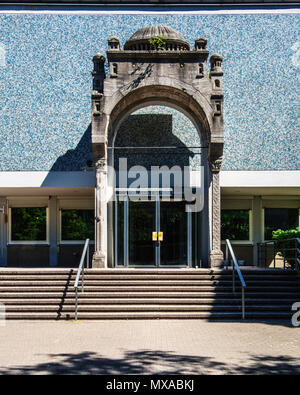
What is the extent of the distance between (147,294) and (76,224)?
8.90 meters

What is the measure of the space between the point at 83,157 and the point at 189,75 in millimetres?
5124

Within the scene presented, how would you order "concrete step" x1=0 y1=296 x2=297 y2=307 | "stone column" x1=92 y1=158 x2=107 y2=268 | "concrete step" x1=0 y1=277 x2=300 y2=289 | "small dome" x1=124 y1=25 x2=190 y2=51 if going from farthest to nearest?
"small dome" x1=124 y1=25 x2=190 y2=51 → "stone column" x1=92 y1=158 x2=107 y2=268 → "concrete step" x1=0 y1=277 x2=300 y2=289 → "concrete step" x1=0 y1=296 x2=297 y2=307

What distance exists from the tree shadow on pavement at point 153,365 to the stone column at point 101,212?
7381 mm

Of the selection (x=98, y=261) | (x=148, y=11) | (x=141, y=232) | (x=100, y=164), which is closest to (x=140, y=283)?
(x=98, y=261)

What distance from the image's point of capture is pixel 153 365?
759 centimetres

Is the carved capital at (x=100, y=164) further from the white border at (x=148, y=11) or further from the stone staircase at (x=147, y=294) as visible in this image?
the white border at (x=148, y=11)

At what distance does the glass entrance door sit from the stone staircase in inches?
105

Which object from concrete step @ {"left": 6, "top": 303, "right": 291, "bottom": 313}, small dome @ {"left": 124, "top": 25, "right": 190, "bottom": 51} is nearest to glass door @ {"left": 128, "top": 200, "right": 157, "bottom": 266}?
concrete step @ {"left": 6, "top": 303, "right": 291, "bottom": 313}

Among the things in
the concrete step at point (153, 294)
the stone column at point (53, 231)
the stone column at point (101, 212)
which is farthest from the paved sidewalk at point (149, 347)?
the stone column at point (53, 231)

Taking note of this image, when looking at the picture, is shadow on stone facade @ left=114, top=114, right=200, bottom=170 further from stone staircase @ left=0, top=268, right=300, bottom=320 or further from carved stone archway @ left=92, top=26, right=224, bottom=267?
stone staircase @ left=0, top=268, right=300, bottom=320

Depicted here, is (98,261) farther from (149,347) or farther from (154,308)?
(149,347)

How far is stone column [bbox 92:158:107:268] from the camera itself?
15781mm

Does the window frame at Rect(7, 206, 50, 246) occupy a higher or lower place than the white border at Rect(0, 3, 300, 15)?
lower

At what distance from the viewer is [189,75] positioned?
53.2 ft
